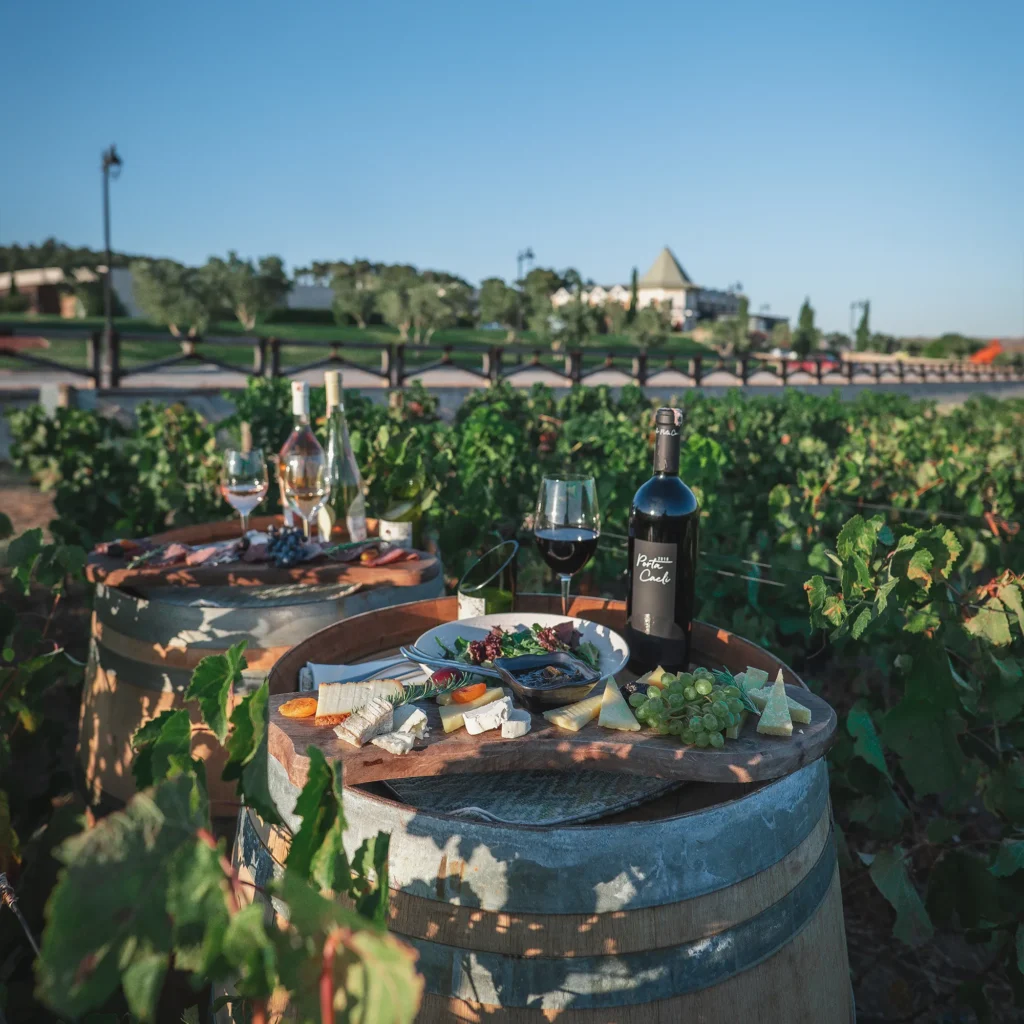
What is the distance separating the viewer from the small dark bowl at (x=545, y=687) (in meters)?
1.54

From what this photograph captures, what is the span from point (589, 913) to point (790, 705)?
538 mm

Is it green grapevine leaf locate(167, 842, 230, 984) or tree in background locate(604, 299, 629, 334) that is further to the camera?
tree in background locate(604, 299, 629, 334)

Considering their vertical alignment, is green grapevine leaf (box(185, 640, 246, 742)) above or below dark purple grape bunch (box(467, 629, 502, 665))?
above

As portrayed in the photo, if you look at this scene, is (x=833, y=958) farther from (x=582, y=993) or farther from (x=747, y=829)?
(x=582, y=993)

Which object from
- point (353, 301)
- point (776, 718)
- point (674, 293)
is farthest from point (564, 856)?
point (674, 293)

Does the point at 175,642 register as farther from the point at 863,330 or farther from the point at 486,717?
the point at 863,330

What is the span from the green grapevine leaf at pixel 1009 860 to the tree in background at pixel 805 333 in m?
66.3

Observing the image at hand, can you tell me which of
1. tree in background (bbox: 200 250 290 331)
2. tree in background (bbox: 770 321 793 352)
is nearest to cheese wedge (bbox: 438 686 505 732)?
tree in background (bbox: 200 250 290 331)

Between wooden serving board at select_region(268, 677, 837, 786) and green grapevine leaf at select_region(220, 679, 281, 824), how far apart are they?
0.36 meters

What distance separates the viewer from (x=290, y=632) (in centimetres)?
220

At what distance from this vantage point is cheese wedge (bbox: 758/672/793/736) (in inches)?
55.7

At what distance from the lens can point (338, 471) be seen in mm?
3189

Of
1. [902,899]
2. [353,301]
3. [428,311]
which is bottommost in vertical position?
[902,899]

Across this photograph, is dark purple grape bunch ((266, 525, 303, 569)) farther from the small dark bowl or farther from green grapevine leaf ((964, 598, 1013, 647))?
green grapevine leaf ((964, 598, 1013, 647))
